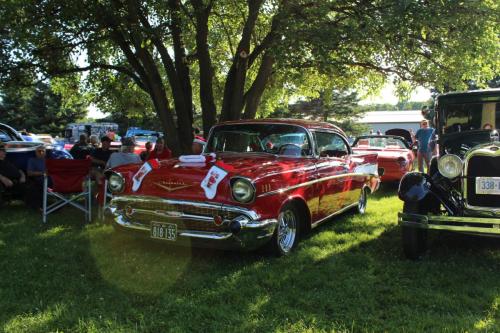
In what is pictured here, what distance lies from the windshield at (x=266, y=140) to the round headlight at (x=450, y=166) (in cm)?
174

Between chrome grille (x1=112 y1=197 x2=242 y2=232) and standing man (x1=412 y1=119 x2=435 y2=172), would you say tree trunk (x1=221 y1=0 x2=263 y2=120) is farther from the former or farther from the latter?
standing man (x1=412 y1=119 x2=435 y2=172)

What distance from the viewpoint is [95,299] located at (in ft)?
13.1

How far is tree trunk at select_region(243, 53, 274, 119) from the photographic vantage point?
988cm

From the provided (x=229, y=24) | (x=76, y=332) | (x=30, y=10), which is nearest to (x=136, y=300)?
(x=76, y=332)

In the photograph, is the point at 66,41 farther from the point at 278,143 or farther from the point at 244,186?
the point at 244,186

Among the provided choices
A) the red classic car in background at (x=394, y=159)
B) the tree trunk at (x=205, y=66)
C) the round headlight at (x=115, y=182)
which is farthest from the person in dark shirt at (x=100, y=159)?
the red classic car in background at (x=394, y=159)

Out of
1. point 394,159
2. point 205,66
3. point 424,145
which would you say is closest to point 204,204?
point 205,66

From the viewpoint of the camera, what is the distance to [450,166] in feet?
17.0

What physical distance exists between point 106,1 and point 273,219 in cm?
615

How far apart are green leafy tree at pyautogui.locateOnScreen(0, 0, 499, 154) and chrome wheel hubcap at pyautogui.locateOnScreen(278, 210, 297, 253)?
10.8 ft

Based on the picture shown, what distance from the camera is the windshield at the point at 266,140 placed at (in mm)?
6213

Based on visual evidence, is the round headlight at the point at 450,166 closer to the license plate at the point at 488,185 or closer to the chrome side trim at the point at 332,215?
the license plate at the point at 488,185

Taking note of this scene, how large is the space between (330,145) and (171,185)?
290cm

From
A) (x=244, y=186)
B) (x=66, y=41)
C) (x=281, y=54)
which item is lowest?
(x=244, y=186)
